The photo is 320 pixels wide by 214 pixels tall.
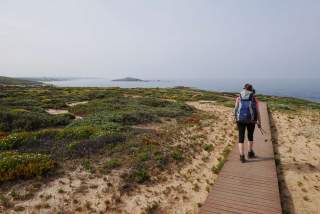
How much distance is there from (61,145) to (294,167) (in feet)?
33.9

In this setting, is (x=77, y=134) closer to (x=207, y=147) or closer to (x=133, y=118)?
(x=133, y=118)

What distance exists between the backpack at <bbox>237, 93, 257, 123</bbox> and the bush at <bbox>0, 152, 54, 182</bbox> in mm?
7253

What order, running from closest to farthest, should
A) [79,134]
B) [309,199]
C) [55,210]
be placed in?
[55,210]
[309,199]
[79,134]

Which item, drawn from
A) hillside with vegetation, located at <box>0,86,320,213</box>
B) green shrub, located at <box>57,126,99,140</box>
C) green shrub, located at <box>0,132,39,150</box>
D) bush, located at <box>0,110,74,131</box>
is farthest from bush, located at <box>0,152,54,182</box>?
bush, located at <box>0,110,74,131</box>

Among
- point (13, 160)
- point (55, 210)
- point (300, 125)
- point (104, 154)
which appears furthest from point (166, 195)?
point (300, 125)

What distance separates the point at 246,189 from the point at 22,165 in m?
7.57

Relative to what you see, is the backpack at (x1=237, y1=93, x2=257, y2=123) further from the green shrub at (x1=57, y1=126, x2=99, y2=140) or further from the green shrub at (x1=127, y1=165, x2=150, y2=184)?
the green shrub at (x1=57, y1=126, x2=99, y2=140)

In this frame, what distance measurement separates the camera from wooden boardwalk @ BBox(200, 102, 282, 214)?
6.81 meters

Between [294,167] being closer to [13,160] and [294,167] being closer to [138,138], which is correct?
[138,138]

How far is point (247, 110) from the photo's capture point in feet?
A: 31.2

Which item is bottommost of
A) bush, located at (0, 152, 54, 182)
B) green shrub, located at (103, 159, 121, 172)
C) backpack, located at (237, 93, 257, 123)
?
green shrub, located at (103, 159, 121, 172)

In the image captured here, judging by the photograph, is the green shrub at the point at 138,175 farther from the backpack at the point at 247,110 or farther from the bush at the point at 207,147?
the bush at the point at 207,147

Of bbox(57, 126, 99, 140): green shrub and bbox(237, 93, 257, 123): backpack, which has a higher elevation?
bbox(237, 93, 257, 123): backpack

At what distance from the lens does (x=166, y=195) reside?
8156 millimetres
